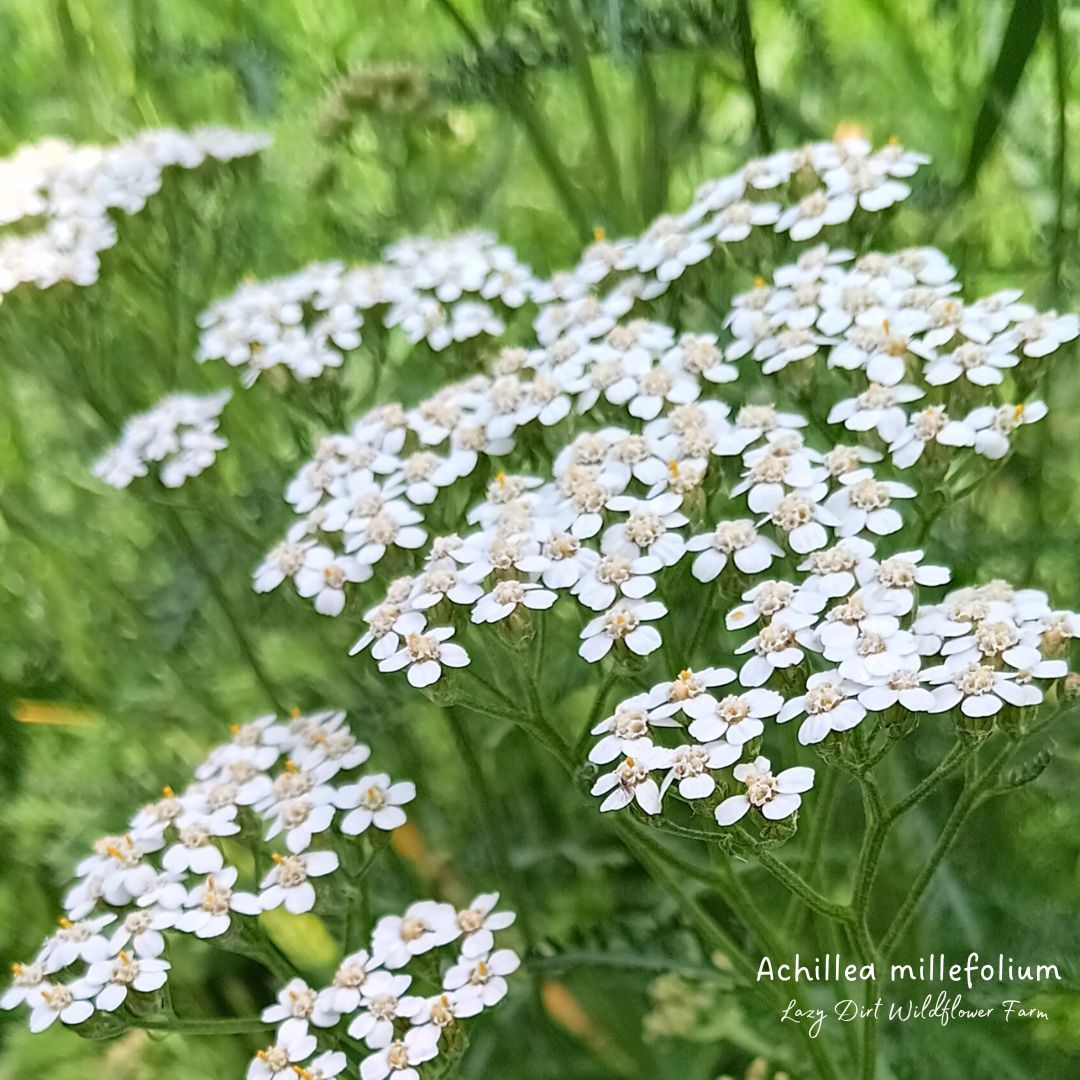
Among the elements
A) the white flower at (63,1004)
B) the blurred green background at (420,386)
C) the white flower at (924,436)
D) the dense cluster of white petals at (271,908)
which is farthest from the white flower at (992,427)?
the white flower at (63,1004)

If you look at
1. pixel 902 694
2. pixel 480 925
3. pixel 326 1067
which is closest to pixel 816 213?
pixel 902 694

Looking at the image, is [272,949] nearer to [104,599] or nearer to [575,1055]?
[575,1055]

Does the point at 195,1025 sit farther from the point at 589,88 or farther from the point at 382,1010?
the point at 589,88

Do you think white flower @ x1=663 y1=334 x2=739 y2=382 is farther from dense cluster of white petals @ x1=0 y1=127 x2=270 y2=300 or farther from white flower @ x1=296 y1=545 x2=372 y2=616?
dense cluster of white petals @ x1=0 y1=127 x2=270 y2=300

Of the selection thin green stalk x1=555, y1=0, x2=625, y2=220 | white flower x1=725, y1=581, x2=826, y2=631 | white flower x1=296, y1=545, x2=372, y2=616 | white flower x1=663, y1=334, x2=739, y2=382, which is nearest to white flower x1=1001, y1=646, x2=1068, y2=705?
white flower x1=725, y1=581, x2=826, y2=631

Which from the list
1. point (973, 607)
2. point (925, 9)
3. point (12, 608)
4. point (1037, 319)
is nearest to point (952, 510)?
point (1037, 319)

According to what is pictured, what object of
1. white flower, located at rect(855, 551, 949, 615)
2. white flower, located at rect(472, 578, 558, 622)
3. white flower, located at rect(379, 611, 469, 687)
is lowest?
white flower, located at rect(855, 551, 949, 615)
